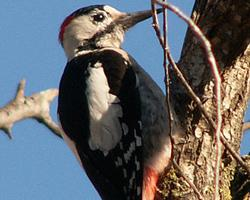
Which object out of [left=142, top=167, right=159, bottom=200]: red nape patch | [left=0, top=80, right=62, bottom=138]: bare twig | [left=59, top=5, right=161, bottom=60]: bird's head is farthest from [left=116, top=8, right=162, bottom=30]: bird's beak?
[left=142, top=167, right=159, bottom=200]: red nape patch

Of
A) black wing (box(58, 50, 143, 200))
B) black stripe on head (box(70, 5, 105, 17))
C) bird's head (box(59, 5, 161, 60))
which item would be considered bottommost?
black wing (box(58, 50, 143, 200))

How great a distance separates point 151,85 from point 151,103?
126mm

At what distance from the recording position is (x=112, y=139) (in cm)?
319

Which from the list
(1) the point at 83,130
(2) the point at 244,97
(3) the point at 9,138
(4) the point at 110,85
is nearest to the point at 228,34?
(2) the point at 244,97

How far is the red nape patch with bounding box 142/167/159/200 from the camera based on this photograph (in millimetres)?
3236

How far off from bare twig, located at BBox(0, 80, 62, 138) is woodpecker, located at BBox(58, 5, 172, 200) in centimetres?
84

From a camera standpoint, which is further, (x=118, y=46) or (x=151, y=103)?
(x=118, y=46)

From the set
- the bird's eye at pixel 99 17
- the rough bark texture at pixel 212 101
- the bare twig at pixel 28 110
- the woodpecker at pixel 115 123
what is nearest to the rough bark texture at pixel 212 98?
the rough bark texture at pixel 212 101

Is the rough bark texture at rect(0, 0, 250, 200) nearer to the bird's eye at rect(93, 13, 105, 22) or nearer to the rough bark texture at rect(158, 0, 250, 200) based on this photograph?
the rough bark texture at rect(158, 0, 250, 200)

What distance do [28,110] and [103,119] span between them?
1.37m

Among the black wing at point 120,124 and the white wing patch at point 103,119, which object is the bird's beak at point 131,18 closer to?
the black wing at point 120,124

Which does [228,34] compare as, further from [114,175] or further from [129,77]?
[114,175]

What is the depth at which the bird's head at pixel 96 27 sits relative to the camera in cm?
404

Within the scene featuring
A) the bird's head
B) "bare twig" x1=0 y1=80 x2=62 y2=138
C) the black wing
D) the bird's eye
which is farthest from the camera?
"bare twig" x1=0 y1=80 x2=62 y2=138
